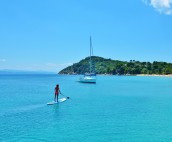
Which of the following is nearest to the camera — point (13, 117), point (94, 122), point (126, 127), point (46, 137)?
point (46, 137)

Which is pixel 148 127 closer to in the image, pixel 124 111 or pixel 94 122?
pixel 94 122

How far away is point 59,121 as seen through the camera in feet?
97.7

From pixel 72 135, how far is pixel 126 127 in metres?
5.78

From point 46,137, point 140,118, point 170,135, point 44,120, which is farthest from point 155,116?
point 46,137

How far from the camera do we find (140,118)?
31953mm

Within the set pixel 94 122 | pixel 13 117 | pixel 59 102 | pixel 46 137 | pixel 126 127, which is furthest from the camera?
pixel 59 102

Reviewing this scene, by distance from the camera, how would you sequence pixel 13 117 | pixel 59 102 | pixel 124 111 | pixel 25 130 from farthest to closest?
pixel 59 102 < pixel 124 111 < pixel 13 117 < pixel 25 130

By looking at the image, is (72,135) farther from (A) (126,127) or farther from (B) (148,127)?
(B) (148,127)

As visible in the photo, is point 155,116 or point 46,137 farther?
point 155,116

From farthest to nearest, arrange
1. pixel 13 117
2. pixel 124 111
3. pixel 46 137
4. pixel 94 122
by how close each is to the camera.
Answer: pixel 124 111
pixel 13 117
pixel 94 122
pixel 46 137

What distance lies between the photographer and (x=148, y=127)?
2712 centimetres

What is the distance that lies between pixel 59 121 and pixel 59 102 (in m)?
16.1

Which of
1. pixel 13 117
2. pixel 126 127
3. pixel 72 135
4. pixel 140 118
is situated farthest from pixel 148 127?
pixel 13 117

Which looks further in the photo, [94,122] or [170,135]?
[94,122]
